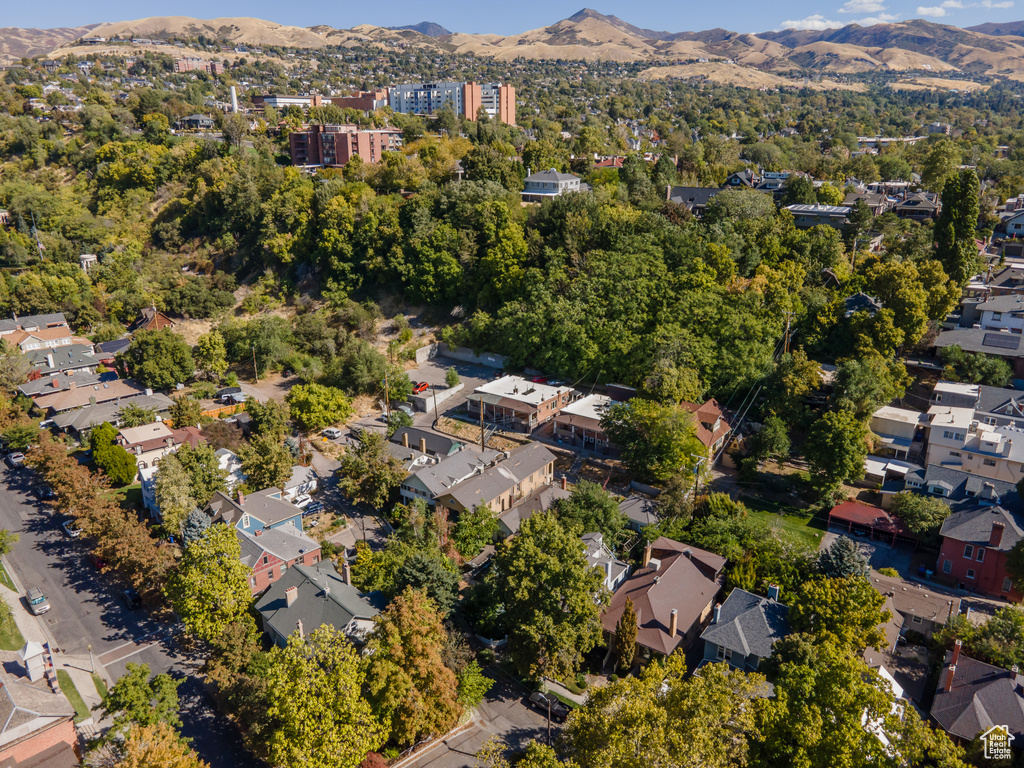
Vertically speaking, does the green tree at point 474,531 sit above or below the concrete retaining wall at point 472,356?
below

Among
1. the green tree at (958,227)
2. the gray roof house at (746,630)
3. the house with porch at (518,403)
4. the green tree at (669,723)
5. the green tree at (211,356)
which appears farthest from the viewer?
the green tree at (211,356)

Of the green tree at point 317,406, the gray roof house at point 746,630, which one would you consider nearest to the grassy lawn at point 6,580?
the green tree at point 317,406

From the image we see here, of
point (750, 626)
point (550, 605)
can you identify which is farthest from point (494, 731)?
point (750, 626)

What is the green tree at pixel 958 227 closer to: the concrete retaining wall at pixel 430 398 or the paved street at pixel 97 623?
the concrete retaining wall at pixel 430 398

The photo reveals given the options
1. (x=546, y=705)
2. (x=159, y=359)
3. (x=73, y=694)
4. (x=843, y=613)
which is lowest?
(x=73, y=694)

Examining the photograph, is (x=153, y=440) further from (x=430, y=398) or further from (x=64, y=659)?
(x=430, y=398)

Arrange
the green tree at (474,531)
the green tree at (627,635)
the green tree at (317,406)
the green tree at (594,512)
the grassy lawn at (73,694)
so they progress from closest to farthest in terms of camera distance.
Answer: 1. the grassy lawn at (73,694)
2. the green tree at (627,635)
3. the green tree at (594,512)
4. the green tree at (474,531)
5. the green tree at (317,406)

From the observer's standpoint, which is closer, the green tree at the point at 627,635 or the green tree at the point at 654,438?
the green tree at the point at 627,635

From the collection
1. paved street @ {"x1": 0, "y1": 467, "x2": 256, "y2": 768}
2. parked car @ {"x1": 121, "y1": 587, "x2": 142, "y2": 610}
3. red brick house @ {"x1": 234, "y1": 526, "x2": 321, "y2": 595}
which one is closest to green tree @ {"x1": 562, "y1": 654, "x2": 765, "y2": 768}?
paved street @ {"x1": 0, "y1": 467, "x2": 256, "y2": 768}
